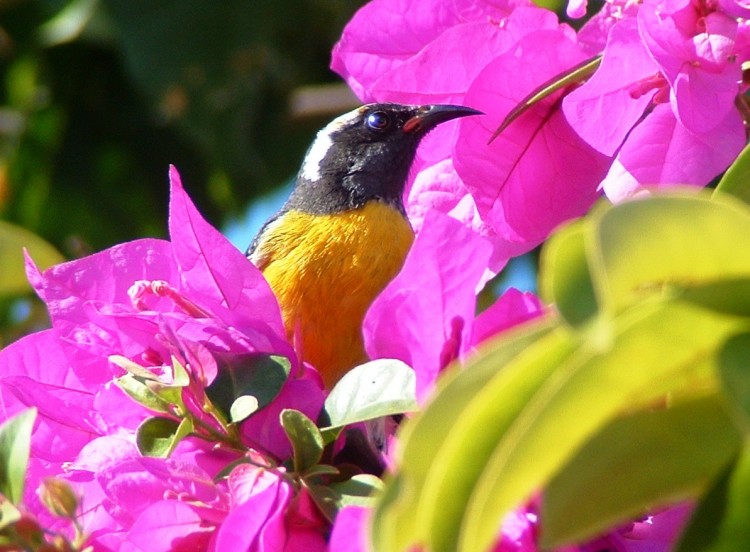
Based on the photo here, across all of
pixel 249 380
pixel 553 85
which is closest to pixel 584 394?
pixel 249 380

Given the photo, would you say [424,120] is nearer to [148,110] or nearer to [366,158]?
[366,158]

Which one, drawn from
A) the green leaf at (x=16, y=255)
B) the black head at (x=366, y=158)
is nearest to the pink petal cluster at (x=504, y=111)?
the green leaf at (x=16, y=255)

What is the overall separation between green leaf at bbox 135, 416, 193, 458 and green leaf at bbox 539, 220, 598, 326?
2.13 feet

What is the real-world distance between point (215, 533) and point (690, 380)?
0.69 meters

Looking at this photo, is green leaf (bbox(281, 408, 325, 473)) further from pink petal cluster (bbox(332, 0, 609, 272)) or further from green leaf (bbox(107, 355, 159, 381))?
pink petal cluster (bbox(332, 0, 609, 272))

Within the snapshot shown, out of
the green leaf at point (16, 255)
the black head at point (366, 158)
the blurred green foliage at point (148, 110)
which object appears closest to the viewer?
the green leaf at point (16, 255)

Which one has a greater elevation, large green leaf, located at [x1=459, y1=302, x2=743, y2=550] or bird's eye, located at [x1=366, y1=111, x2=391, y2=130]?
large green leaf, located at [x1=459, y1=302, x2=743, y2=550]

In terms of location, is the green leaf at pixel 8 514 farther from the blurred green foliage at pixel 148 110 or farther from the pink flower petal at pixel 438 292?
the blurred green foliage at pixel 148 110

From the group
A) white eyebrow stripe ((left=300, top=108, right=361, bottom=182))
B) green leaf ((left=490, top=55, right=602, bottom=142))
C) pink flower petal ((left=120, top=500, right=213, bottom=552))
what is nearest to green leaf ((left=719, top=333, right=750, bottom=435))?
pink flower petal ((left=120, top=500, right=213, bottom=552))

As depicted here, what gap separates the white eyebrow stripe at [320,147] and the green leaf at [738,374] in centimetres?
354

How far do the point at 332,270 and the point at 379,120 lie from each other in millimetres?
1187

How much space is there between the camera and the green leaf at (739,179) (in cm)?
134

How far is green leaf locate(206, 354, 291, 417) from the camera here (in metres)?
1.51

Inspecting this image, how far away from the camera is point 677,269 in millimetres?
932
